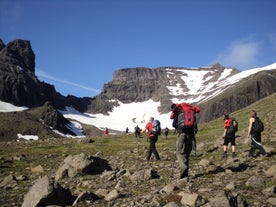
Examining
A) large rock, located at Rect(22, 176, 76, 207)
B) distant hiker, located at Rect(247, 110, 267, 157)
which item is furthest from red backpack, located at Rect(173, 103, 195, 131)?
distant hiker, located at Rect(247, 110, 267, 157)

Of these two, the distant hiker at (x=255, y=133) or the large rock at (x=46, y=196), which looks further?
the distant hiker at (x=255, y=133)

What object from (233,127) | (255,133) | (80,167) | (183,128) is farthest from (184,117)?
(233,127)

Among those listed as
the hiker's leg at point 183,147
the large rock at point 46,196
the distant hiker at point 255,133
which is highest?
the distant hiker at point 255,133

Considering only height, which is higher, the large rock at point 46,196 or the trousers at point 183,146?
the trousers at point 183,146

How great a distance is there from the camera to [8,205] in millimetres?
12680

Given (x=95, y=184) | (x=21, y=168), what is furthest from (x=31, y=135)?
(x=95, y=184)

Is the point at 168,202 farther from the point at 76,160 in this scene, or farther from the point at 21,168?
the point at 21,168

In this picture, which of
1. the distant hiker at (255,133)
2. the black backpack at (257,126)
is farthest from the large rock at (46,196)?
the black backpack at (257,126)

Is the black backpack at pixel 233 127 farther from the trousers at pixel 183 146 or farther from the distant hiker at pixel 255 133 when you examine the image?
the trousers at pixel 183 146

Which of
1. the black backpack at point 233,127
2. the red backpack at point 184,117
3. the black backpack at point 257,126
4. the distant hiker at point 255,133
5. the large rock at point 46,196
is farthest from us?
the black backpack at point 233,127

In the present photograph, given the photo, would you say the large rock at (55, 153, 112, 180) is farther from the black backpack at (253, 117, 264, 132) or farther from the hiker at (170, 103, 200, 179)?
the black backpack at (253, 117, 264, 132)

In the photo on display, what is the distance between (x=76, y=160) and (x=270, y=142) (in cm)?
1425

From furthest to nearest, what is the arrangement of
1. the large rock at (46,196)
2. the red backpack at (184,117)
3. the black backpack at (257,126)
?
the black backpack at (257,126)
the red backpack at (184,117)
the large rock at (46,196)

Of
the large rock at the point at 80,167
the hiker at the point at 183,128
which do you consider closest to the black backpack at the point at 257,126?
the hiker at the point at 183,128
